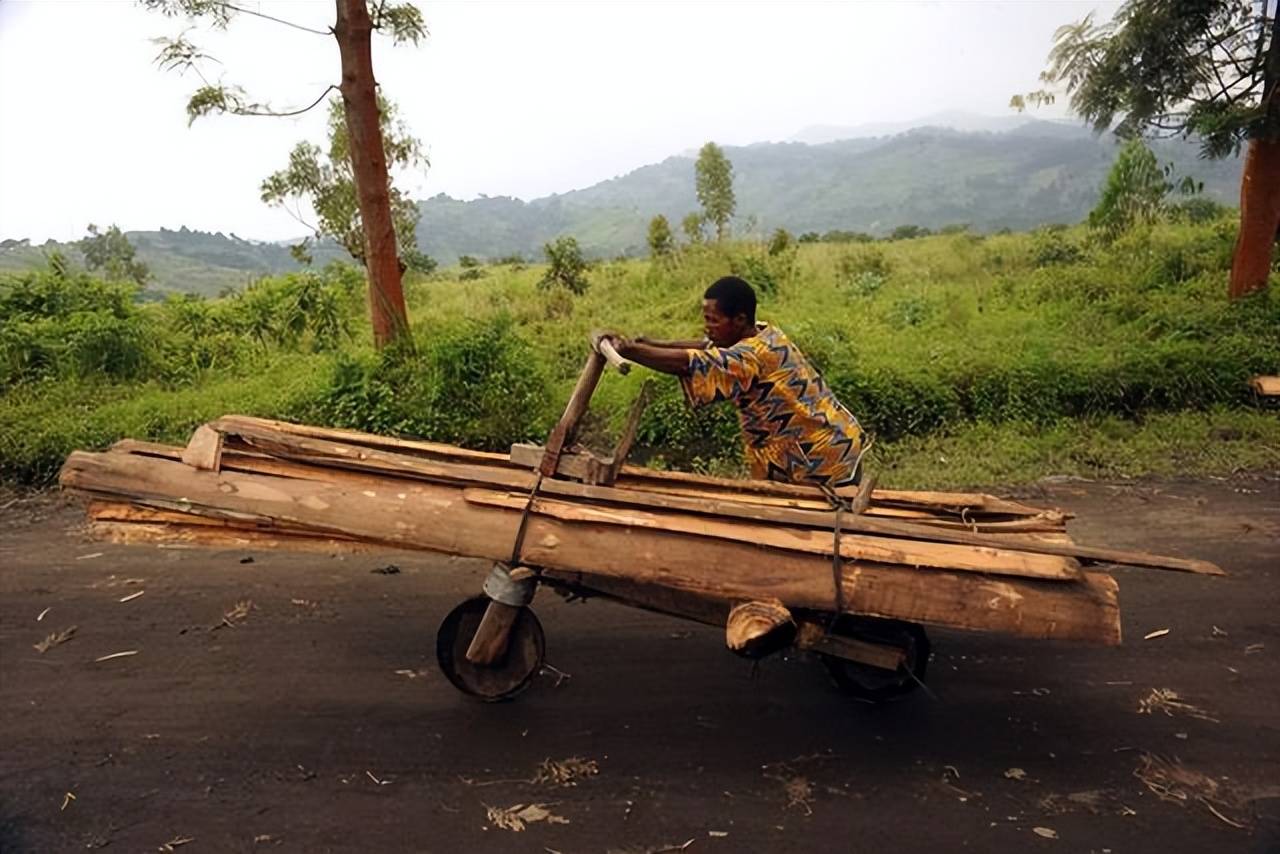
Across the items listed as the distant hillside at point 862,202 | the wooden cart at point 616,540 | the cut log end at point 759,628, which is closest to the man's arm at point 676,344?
the wooden cart at point 616,540

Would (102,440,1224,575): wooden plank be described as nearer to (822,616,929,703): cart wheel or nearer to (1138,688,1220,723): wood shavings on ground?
(822,616,929,703): cart wheel

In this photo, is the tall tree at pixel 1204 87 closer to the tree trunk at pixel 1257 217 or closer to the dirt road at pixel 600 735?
the tree trunk at pixel 1257 217

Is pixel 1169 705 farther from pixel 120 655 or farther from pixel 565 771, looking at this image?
pixel 120 655

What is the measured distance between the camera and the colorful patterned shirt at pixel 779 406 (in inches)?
122

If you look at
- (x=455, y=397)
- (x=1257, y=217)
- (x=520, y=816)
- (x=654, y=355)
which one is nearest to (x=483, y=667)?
(x=520, y=816)

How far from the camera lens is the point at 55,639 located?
3.73 metres

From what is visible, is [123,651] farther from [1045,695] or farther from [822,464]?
[1045,695]

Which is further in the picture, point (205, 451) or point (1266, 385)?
point (1266, 385)

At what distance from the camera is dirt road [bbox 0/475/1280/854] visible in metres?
2.61

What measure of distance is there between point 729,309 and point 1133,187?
14698 mm

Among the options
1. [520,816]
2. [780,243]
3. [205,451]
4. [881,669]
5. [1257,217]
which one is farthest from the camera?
[780,243]

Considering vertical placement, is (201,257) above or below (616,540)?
above

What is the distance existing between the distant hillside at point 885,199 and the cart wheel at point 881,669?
82.4 metres

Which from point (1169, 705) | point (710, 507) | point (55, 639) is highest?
point (710, 507)
